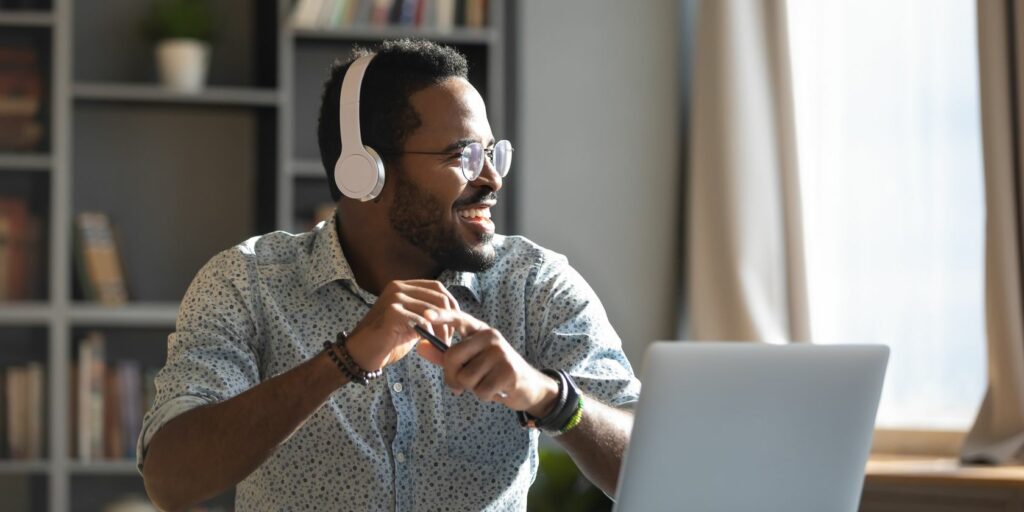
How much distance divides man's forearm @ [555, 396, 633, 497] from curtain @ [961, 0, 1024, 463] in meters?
1.60

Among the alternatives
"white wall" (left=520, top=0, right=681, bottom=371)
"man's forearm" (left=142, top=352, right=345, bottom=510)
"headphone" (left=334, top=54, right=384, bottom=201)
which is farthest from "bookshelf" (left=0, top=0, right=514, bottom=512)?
"man's forearm" (left=142, top=352, right=345, bottom=510)

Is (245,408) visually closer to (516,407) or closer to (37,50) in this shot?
(516,407)

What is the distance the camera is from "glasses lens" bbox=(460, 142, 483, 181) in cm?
185

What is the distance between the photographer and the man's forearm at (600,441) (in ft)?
5.29

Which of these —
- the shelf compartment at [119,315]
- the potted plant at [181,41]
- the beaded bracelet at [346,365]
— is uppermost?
the potted plant at [181,41]

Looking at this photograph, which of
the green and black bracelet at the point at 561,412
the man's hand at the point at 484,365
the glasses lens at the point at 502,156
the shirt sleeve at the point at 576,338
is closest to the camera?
the man's hand at the point at 484,365

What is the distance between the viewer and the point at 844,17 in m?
3.39

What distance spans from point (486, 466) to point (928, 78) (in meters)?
1.96

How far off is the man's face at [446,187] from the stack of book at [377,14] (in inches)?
63.9

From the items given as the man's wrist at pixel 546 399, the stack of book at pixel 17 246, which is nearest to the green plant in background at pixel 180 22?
the stack of book at pixel 17 246

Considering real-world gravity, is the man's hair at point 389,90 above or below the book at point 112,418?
above

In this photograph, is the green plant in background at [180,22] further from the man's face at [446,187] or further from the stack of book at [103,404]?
the man's face at [446,187]

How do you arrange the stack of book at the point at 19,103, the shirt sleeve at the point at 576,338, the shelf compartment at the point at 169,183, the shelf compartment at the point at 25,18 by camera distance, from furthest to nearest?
the shelf compartment at the point at 169,183 → the stack of book at the point at 19,103 → the shelf compartment at the point at 25,18 → the shirt sleeve at the point at 576,338

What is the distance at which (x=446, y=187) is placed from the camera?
1866 millimetres
